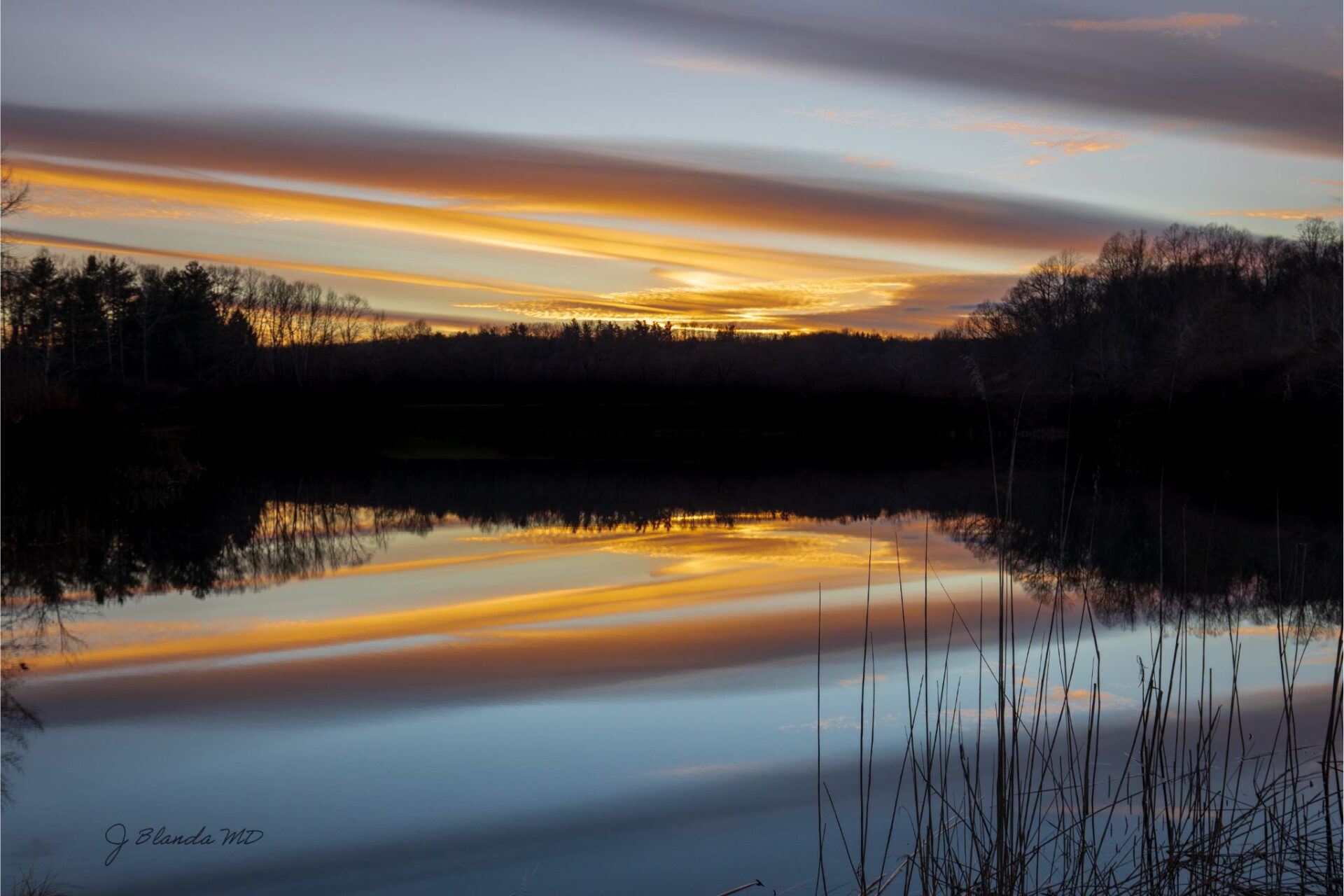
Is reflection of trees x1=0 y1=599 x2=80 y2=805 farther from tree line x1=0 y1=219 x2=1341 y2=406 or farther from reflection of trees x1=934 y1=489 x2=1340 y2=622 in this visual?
tree line x1=0 y1=219 x2=1341 y2=406

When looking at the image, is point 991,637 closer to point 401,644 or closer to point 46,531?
point 401,644

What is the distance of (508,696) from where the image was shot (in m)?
7.20

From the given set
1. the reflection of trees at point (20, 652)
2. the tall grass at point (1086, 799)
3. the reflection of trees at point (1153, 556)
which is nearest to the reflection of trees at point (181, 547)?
the reflection of trees at point (20, 652)

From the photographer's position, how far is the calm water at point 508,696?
182 inches

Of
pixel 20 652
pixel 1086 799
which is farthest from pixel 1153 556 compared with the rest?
pixel 20 652

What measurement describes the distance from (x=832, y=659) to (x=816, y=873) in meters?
3.93

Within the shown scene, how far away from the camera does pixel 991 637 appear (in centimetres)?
884

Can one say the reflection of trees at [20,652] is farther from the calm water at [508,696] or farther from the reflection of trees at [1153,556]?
the reflection of trees at [1153,556]

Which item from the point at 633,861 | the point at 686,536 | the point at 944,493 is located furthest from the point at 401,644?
the point at 944,493

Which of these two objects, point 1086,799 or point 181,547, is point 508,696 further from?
point 181,547
